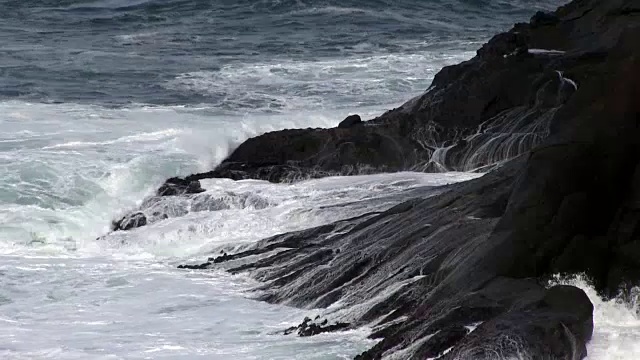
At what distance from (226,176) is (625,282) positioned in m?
9.64

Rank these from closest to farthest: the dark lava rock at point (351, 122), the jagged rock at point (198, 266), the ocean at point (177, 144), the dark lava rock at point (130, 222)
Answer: the ocean at point (177, 144), the jagged rock at point (198, 266), the dark lava rock at point (130, 222), the dark lava rock at point (351, 122)

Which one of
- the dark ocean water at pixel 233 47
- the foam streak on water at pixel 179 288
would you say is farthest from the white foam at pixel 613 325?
the dark ocean water at pixel 233 47

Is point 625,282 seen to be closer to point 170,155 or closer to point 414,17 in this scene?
point 170,155

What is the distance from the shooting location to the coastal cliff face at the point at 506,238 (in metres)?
9.70

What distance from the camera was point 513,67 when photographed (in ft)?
61.8

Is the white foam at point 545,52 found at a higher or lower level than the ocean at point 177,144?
higher

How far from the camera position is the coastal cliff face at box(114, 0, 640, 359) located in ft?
31.8

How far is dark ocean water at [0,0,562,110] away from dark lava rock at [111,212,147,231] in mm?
7788

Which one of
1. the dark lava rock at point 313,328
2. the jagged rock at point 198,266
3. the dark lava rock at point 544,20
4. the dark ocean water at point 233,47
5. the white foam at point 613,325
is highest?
the dark lava rock at point 544,20

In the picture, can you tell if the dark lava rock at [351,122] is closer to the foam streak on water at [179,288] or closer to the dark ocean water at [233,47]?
the foam streak on water at [179,288]

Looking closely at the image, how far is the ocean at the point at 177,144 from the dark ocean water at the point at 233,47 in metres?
0.08

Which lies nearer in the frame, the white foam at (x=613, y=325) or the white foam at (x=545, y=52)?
the white foam at (x=613, y=325)

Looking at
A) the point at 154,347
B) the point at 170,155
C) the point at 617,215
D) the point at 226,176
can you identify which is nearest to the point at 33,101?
the point at 170,155

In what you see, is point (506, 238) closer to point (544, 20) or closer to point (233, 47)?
point (544, 20)
